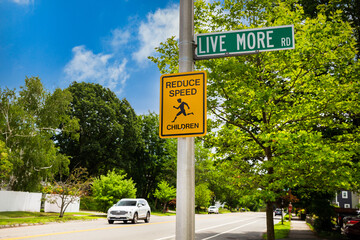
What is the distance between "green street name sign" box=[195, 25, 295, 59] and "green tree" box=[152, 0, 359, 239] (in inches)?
230

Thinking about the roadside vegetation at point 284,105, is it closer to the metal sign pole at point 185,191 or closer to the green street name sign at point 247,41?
the green street name sign at point 247,41

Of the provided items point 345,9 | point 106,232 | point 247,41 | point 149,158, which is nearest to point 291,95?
point 345,9

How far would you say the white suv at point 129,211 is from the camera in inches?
954

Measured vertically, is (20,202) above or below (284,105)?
below

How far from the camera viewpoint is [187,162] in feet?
11.9

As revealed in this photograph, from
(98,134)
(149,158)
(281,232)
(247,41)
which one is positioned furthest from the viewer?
(149,158)

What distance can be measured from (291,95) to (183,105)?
9.93 metres

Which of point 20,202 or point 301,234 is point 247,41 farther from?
point 20,202

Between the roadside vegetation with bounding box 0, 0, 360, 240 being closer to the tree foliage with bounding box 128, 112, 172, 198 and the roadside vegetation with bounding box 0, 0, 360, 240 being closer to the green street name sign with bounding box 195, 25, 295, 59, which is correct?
the green street name sign with bounding box 195, 25, 295, 59

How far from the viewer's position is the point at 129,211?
2472 cm

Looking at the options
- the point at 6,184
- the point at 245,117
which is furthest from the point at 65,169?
the point at 245,117

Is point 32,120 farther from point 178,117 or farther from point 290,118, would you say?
point 178,117

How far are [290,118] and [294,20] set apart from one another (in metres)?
3.26

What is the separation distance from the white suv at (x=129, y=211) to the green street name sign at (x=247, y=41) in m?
21.7
